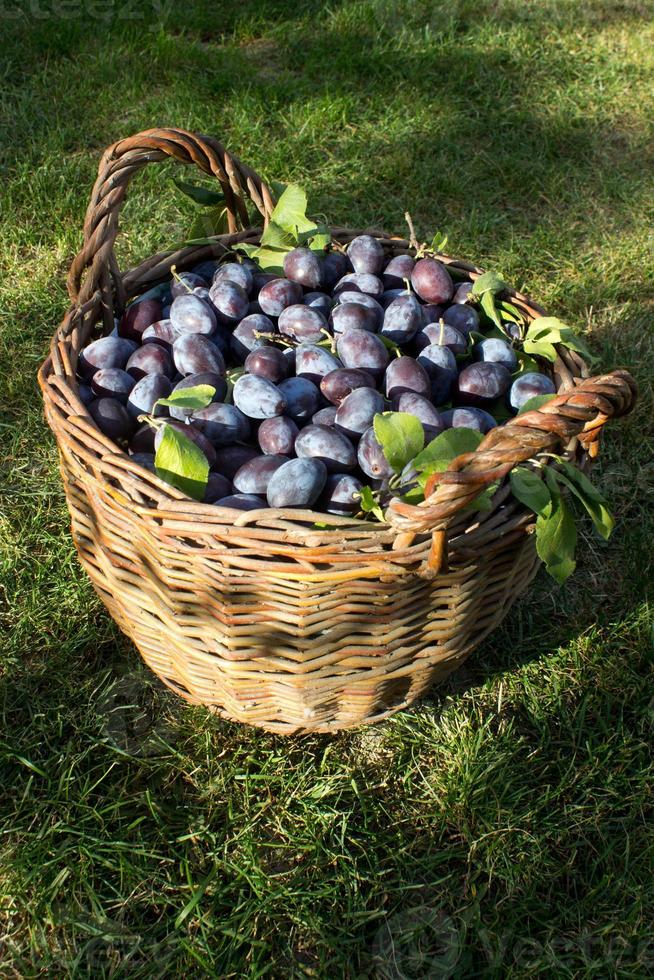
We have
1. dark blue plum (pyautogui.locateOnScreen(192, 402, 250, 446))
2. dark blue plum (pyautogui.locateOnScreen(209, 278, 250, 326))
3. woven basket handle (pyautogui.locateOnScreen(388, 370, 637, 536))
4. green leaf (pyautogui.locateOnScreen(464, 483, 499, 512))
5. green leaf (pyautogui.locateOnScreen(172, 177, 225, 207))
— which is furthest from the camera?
green leaf (pyautogui.locateOnScreen(172, 177, 225, 207))

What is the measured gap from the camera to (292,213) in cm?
163

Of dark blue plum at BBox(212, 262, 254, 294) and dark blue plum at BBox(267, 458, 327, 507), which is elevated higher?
dark blue plum at BBox(212, 262, 254, 294)

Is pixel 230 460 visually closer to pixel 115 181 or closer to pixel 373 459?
pixel 373 459

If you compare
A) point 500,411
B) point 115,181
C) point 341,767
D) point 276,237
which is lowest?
point 341,767

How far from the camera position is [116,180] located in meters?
1.42

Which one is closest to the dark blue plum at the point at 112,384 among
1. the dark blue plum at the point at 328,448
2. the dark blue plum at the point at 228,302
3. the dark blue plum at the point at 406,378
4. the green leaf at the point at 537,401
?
the dark blue plum at the point at 228,302

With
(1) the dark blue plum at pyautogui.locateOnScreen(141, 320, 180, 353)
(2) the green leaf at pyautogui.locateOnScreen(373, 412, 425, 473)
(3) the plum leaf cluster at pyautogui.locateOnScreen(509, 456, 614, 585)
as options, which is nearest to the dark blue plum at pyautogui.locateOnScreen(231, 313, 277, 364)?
(1) the dark blue plum at pyautogui.locateOnScreen(141, 320, 180, 353)

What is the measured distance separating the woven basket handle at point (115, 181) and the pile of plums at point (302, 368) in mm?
92

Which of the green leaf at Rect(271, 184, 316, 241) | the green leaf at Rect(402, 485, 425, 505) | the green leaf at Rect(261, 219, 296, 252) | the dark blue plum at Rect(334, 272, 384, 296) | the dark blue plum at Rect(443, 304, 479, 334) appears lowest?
the dark blue plum at Rect(443, 304, 479, 334)

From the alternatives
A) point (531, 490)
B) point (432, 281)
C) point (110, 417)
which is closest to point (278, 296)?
point (432, 281)

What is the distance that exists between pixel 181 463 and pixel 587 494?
57 cm

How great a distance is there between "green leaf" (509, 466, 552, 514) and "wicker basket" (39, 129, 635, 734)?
27mm

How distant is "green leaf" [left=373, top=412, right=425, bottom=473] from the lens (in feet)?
3.67

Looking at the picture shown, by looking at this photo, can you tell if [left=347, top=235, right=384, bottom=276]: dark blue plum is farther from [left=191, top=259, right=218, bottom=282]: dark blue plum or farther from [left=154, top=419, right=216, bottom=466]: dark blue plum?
[left=154, top=419, right=216, bottom=466]: dark blue plum
